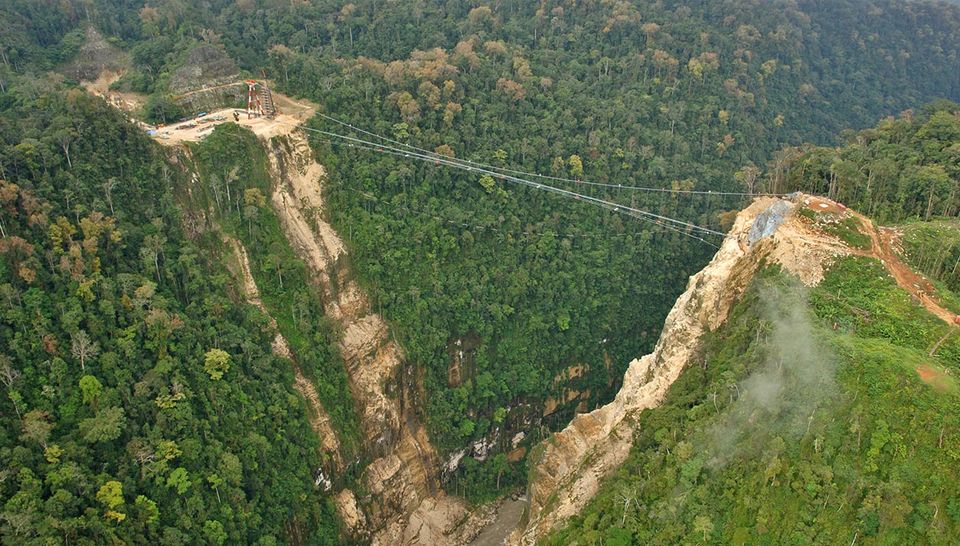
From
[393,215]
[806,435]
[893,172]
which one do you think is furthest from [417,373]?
[893,172]

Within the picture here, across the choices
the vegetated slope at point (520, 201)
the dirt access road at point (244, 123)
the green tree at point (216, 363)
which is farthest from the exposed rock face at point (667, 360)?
the dirt access road at point (244, 123)

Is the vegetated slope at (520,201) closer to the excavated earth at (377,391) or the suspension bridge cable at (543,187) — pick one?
the suspension bridge cable at (543,187)

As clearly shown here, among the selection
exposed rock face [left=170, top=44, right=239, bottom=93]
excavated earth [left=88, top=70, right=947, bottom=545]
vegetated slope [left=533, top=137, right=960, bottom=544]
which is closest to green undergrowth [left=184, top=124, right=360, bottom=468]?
excavated earth [left=88, top=70, right=947, bottom=545]

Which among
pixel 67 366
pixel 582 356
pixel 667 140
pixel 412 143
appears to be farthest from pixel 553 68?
pixel 67 366

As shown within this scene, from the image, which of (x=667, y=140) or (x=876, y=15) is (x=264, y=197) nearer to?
(x=667, y=140)

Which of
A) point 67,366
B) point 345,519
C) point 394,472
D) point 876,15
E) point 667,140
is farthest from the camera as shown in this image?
point 876,15

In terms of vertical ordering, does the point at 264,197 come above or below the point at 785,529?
above
